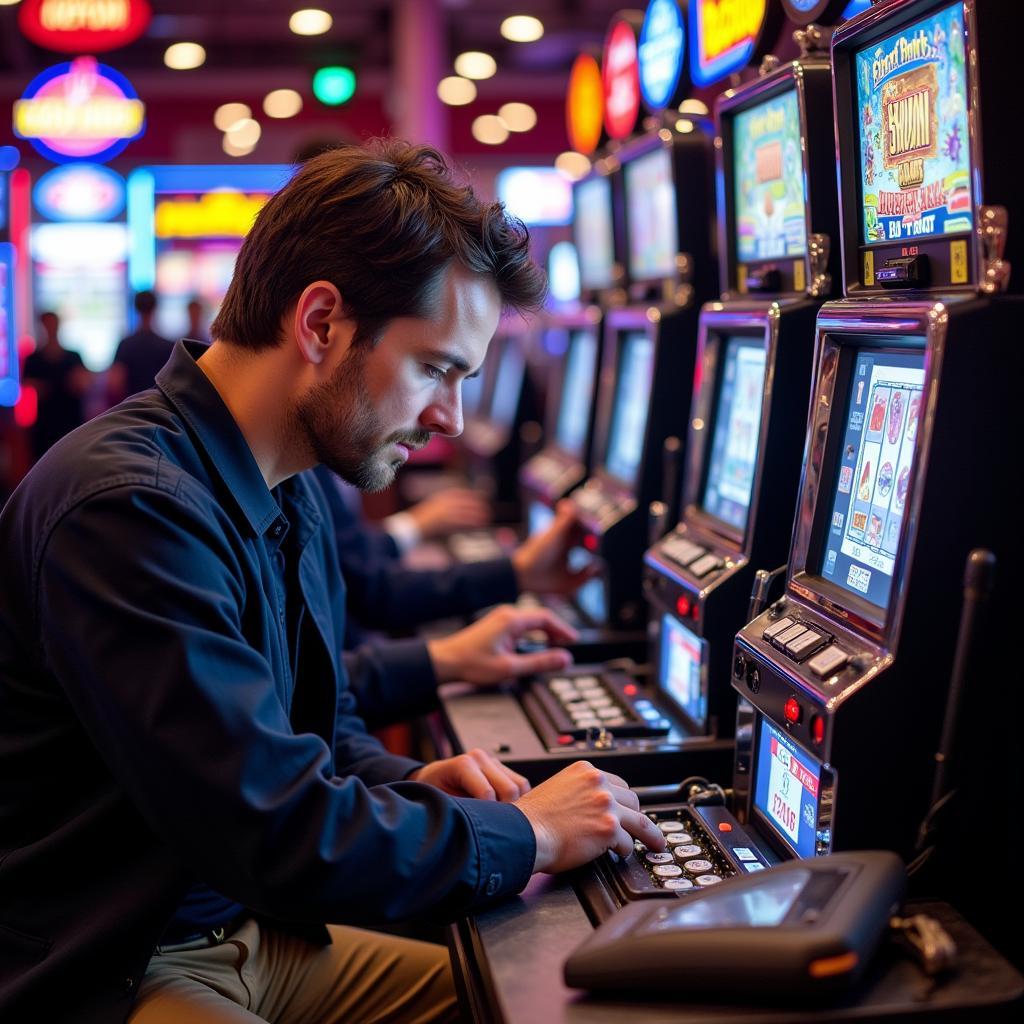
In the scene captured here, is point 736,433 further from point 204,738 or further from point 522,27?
point 522,27

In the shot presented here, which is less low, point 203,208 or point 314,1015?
point 203,208

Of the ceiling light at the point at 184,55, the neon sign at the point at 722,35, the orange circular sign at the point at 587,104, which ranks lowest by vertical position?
the neon sign at the point at 722,35

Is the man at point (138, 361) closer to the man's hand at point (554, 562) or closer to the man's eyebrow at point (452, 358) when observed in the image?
the man's hand at point (554, 562)

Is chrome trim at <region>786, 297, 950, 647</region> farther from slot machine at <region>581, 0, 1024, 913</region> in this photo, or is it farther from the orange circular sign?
the orange circular sign

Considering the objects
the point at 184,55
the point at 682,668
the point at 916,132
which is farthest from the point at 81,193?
the point at 916,132

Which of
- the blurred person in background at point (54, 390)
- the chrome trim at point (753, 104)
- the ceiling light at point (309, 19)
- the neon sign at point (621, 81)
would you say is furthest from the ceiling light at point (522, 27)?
the chrome trim at point (753, 104)

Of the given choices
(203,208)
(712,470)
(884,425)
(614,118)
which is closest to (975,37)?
(884,425)

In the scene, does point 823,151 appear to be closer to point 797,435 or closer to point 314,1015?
point 797,435

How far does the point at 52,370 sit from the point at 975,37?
23.8 ft

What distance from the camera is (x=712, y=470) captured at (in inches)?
91.0

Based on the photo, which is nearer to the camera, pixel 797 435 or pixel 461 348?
pixel 461 348

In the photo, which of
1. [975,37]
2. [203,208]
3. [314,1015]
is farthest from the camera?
[203,208]

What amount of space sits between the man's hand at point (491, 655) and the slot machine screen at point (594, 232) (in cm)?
132

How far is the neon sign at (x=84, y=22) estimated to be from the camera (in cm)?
679
